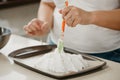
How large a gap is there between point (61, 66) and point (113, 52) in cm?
46

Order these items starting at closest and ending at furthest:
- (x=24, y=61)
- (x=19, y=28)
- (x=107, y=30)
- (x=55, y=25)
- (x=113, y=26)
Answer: (x=24, y=61), (x=113, y=26), (x=107, y=30), (x=55, y=25), (x=19, y=28)

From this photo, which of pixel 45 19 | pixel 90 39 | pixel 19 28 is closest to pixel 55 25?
pixel 45 19

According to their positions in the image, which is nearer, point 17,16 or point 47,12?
point 47,12

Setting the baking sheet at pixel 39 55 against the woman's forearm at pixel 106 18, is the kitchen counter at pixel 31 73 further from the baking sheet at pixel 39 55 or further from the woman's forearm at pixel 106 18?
the woman's forearm at pixel 106 18

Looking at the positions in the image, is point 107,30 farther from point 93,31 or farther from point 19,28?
point 19,28

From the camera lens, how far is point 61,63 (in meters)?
1.06

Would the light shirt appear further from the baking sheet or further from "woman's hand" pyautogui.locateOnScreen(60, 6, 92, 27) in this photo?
"woman's hand" pyautogui.locateOnScreen(60, 6, 92, 27)

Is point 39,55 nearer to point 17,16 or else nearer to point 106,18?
point 106,18

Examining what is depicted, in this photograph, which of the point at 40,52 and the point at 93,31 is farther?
the point at 93,31

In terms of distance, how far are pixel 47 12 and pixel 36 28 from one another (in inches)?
11.3

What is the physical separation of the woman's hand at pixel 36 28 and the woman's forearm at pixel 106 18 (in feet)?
1.02

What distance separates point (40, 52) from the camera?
4.24 feet

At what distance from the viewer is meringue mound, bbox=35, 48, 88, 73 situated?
41.1 inches

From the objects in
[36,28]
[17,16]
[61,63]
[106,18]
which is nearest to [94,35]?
[106,18]
